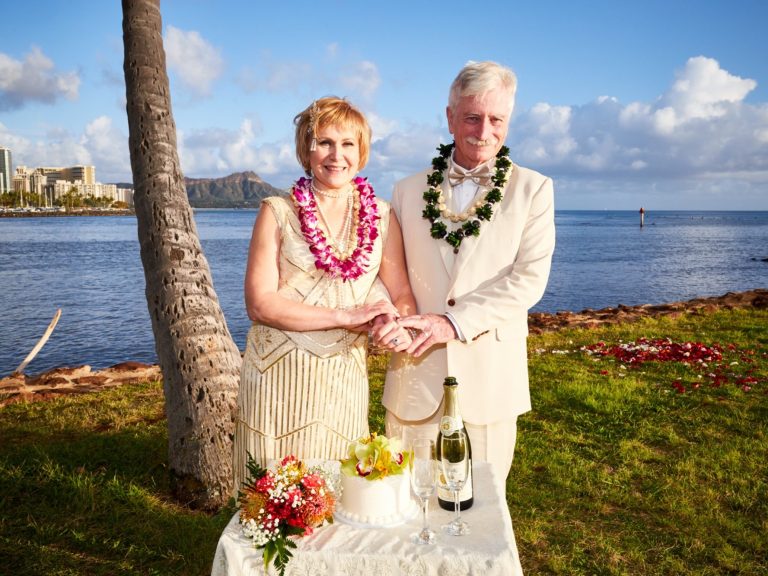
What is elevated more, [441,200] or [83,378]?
[441,200]

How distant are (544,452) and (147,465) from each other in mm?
3989

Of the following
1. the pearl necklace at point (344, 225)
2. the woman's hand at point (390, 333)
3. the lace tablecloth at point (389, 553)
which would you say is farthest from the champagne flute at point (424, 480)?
the pearl necklace at point (344, 225)

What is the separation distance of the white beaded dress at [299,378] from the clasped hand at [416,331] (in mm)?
289

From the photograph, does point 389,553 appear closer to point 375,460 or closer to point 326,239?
point 375,460

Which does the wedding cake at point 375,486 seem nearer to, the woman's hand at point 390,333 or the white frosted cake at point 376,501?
the white frosted cake at point 376,501

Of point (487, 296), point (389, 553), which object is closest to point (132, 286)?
point (487, 296)

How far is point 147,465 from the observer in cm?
606

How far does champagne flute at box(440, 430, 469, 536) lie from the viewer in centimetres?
260

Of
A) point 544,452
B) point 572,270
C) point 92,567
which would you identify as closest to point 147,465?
point 92,567

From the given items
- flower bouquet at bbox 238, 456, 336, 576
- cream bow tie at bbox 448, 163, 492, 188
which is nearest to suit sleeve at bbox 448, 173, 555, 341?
cream bow tie at bbox 448, 163, 492, 188

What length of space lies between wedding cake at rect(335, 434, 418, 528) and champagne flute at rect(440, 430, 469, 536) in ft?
0.59

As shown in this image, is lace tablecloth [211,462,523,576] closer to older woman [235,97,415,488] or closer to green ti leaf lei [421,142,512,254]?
older woman [235,97,415,488]

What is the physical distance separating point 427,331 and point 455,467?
0.97 m

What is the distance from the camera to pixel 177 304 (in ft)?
17.3
